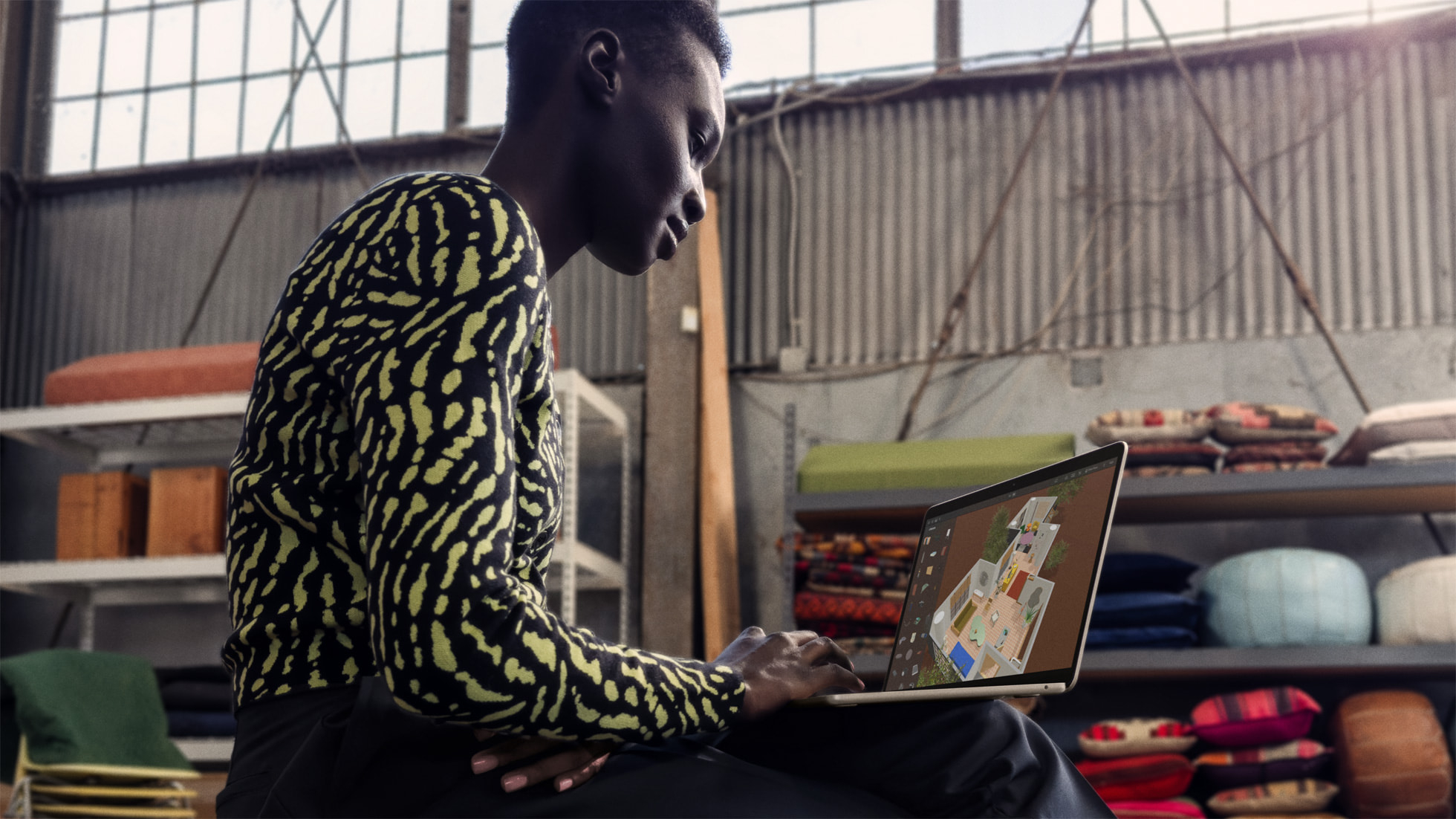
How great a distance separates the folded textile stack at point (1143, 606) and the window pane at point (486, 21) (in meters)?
2.49

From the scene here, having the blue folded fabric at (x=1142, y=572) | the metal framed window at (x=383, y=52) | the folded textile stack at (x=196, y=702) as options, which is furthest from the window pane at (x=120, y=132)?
the blue folded fabric at (x=1142, y=572)

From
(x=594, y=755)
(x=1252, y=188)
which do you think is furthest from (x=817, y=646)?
(x=1252, y=188)

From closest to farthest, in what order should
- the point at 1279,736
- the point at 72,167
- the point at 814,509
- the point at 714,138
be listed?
the point at 714,138 → the point at 1279,736 → the point at 814,509 → the point at 72,167

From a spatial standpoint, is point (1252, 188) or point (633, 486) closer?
point (1252, 188)

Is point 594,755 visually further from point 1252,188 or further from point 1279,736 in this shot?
point 1252,188

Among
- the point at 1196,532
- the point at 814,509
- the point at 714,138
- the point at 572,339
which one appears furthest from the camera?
the point at 572,339

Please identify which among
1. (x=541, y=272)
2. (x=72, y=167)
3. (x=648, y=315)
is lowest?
(x=541, y=272)

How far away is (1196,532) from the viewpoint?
133 inches

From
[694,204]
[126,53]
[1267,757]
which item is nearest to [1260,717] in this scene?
[1267,757]

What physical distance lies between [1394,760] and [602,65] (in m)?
2.47

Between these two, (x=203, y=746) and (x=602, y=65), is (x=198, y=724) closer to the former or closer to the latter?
(x=203, y=746)

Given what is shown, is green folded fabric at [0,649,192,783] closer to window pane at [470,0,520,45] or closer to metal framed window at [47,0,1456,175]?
metal framed window at [47,0,1456,175]

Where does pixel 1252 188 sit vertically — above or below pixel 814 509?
above

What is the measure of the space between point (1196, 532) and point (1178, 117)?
1.12 meters
